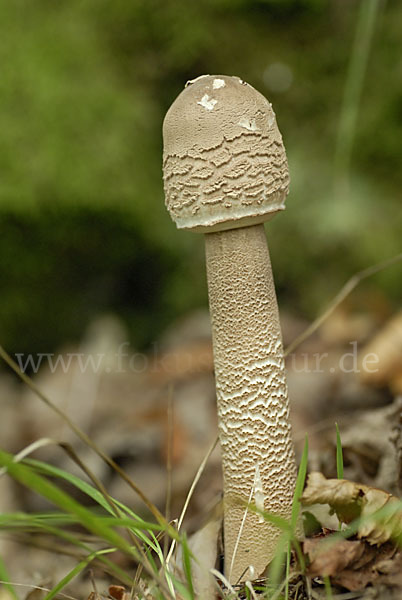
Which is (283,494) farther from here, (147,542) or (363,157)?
(363,157)

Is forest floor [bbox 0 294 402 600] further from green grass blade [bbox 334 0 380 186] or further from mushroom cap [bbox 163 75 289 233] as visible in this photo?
green grass blade [bbox 334 0 380 186]

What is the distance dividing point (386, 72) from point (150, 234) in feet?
4.61

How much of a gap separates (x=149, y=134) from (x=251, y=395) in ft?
6.82

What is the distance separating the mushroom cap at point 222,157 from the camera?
4.31 ft

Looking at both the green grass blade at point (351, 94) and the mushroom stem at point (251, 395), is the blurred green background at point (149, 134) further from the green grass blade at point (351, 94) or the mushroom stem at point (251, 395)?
the mushroom stem at point (251, 395)

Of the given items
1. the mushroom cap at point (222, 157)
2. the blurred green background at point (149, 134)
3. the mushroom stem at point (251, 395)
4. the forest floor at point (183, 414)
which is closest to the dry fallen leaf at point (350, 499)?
the forest floor at point (183, 414)

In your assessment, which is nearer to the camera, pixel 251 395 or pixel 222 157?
pixel 222 157

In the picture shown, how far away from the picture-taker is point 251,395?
1.49 metres

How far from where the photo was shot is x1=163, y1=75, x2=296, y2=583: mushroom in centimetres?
132

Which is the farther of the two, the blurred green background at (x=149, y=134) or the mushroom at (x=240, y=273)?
the blurred green background at (x=149, y=134)

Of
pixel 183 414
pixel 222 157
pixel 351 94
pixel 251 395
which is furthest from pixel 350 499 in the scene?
pixel 351 94

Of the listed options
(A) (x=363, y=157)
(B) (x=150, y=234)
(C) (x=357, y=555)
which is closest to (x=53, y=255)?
(B) (x=150, y=234)

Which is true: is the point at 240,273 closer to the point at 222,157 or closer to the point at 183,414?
the point at 222,157

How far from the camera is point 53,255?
308cm
